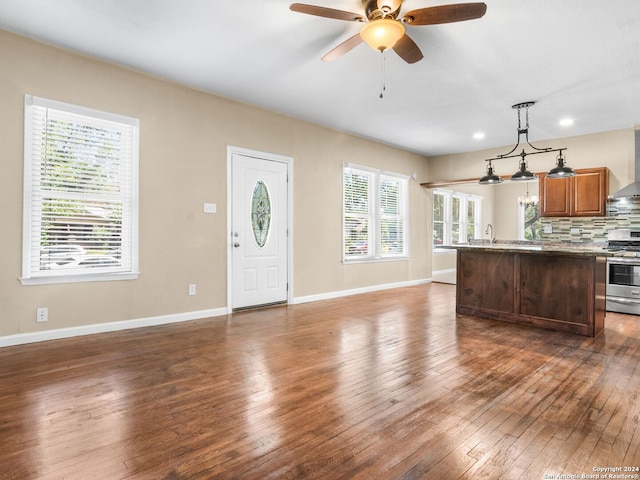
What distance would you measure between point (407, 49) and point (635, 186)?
467 centimetres

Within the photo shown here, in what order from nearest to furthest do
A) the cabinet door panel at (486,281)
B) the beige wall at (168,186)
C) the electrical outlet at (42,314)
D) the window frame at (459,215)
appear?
1. the beige wall at (168,186)
2. the electrical outlet at (42,314)
3. the cabinet door panel at (486,281)
4. the window frame at (459,215)

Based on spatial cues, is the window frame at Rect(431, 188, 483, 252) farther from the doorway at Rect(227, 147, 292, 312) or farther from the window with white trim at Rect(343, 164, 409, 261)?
the doorway at Rect(227, 147, 292, 312)

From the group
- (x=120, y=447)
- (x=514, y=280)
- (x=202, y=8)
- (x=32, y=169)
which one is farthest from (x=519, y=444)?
(x=32, y=169)

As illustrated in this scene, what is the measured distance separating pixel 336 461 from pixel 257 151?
424 cm

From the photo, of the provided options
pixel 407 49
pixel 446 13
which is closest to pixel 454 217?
pixel 407 49

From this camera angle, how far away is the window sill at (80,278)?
3.48 metres

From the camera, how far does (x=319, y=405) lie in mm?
2309

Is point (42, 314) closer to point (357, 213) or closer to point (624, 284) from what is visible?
point (357, 213)

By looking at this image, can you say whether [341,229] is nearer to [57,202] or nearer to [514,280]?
[514,280]

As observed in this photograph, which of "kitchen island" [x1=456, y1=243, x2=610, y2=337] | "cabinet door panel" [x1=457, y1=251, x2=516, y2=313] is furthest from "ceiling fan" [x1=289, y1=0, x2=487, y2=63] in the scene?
"cabinet door panel" [x1=457, y1=251, x2=516, y2=313]

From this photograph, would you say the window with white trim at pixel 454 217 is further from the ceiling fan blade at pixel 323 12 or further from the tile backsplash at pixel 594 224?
the ceiling fan blade at pixel 323 12

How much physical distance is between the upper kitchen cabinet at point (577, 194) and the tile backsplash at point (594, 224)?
23 cm

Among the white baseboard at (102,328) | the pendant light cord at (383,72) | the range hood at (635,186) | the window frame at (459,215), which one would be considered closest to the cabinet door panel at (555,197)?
the range hood at (635,186)

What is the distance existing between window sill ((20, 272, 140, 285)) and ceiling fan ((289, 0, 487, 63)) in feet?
10.3
